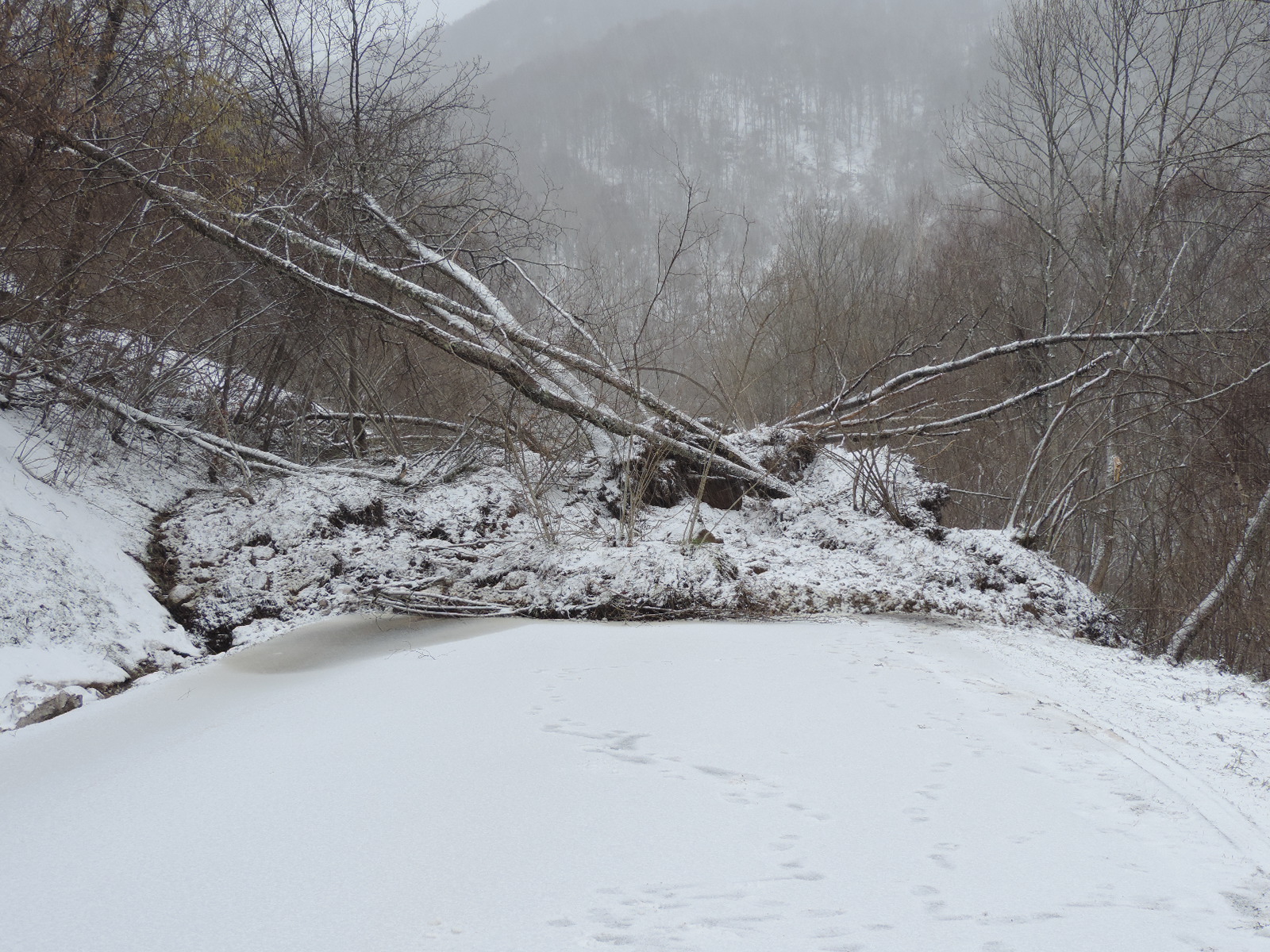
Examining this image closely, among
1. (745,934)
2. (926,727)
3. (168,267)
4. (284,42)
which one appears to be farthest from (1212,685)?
(284,42)

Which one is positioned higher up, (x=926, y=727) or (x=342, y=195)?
(x=342, y=195)

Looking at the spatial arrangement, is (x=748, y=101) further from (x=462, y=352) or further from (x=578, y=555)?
(x=578, y=555)

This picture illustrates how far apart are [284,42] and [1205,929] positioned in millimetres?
8527

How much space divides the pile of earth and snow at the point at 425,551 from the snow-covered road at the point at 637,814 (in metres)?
1.12

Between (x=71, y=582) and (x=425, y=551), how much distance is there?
204 centimetres

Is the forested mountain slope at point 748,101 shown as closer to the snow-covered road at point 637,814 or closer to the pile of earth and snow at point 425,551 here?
the pile of earth and snow at point 425,551

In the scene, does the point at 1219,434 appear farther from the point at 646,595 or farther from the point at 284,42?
the point at 284,42

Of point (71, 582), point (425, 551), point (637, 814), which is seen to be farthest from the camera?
point (425, 551)

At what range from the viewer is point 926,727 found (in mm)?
2732

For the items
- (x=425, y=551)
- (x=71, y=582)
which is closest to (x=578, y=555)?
(x=425, y=551)

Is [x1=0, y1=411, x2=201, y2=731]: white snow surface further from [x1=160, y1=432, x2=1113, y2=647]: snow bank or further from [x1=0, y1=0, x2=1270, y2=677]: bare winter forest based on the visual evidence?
[x1=160, y1=432, x2=1113, y2=647]: snow bank

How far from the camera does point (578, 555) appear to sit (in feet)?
16.6

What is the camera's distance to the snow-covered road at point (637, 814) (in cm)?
151

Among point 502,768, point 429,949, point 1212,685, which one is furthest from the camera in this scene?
point 1212,685
